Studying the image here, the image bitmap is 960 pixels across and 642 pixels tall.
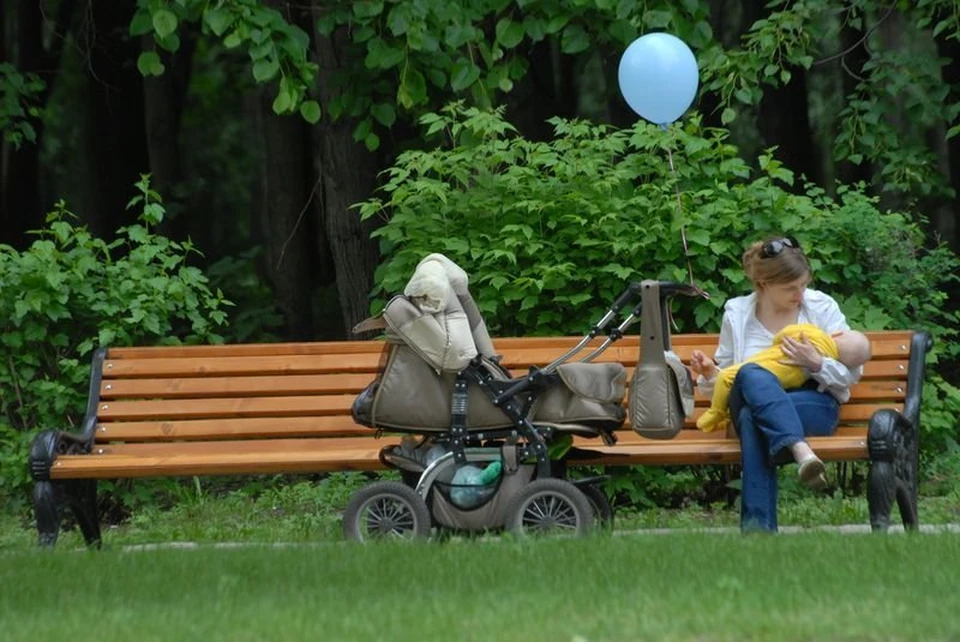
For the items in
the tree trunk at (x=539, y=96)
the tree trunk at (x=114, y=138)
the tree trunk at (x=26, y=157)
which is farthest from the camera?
the tree trunk at (x=26, y=157)

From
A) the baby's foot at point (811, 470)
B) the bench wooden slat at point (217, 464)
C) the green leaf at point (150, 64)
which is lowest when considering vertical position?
the baby's foot at point (811, 470)

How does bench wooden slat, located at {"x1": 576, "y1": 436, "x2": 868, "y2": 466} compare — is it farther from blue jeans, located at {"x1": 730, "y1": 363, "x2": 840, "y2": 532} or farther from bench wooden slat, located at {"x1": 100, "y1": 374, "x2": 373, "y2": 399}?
bench wooden slat, located at {"x1": 100, "y1": 374, "x2": 373, "y2": 399}

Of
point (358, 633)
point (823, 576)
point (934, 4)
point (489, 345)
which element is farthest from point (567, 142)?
point (358, 633)

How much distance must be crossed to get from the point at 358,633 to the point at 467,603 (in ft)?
1.85

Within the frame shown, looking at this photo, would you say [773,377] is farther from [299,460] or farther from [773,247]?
[299,460]

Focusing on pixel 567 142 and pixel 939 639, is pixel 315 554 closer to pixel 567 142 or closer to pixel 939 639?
pixel 939 639

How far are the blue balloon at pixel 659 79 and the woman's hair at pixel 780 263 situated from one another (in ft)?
6.21

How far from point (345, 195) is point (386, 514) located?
467 centimetres

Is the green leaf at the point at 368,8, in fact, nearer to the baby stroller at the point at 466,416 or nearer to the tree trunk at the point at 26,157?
the baby stroller at the point at 466,416

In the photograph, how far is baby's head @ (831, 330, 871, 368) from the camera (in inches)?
294

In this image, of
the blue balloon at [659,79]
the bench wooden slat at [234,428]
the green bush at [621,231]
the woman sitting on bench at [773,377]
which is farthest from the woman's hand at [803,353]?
the blue balloon at [659,79]

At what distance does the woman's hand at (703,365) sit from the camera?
25.4 feet

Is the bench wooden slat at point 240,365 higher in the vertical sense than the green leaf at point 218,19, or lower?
lower

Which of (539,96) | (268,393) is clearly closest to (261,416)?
(268,393)
